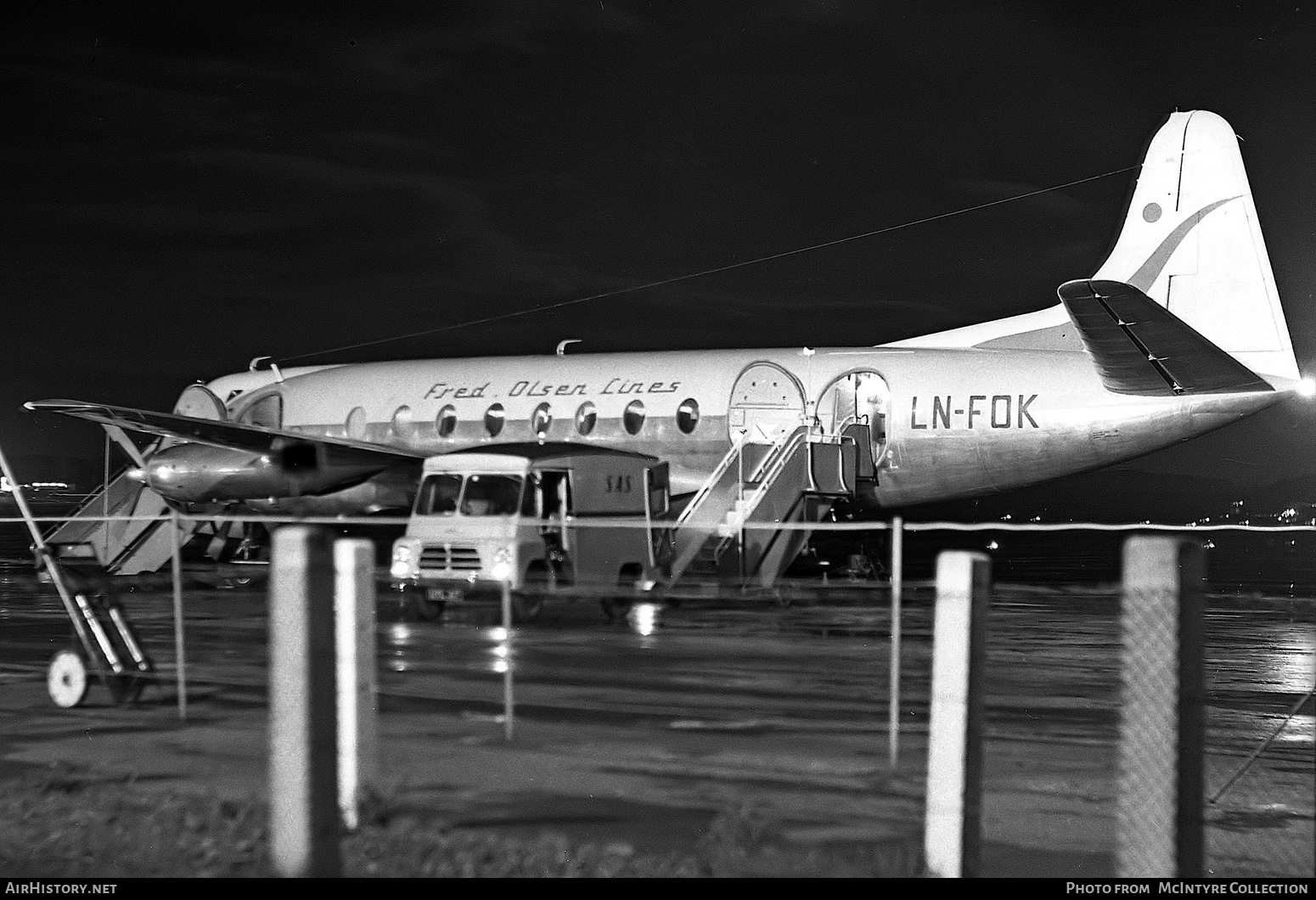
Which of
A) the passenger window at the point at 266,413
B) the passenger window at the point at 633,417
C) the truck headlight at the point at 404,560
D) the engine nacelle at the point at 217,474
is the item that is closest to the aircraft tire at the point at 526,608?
the truck headlight at the point at 404,560

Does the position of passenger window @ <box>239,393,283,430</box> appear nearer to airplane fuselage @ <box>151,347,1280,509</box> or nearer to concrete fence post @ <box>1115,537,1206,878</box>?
airplane fuselage @ <box>151,347,1280,509</box>

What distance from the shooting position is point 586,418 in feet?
88.6

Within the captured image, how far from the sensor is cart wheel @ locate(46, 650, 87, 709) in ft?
38.1

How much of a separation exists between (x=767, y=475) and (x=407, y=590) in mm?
5742

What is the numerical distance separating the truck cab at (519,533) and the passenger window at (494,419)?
23.9 feet

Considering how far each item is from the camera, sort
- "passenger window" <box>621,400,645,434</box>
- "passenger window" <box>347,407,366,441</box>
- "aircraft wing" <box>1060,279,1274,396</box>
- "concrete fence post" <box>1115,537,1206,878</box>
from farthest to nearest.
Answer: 1. "passenger window" <box>347,407,366,441</box>
2. "passenger window" <box>621,400,645,434</box>
3. "aircraft wing" <box>1060,279,1274,396</box>
4. "concrete fence post" <box>1115,537,1206,878</box>

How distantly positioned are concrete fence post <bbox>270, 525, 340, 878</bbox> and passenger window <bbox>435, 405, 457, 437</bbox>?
881 inches

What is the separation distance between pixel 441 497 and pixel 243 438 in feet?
29.2

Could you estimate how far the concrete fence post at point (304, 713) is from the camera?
6.24m

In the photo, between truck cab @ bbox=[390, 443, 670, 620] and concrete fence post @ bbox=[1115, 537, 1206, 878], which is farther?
truck cab @ bbox=[390, 443, 670, 620]

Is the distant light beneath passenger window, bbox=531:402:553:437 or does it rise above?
beneath

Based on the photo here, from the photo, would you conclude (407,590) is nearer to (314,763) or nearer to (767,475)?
(767,475)

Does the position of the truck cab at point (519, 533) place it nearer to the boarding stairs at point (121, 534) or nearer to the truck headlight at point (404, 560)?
the truck headlight at point (404, 560)

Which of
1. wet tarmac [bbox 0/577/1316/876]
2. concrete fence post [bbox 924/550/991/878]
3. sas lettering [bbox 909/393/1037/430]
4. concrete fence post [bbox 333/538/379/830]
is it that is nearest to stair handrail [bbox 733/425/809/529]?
sas lettering [bbox 909/393/1037/430]
